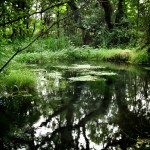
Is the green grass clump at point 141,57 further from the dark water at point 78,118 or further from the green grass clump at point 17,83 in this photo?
the green grass clump at point 17,83

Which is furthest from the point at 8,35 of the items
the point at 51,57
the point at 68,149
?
the point at 51,57

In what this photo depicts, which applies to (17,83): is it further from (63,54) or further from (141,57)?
(63,54)

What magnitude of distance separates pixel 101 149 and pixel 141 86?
434 centimetres

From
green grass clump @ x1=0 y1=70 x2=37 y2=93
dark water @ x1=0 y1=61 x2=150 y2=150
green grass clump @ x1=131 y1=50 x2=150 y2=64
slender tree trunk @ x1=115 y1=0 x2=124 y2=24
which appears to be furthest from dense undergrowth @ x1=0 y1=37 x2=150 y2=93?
slender tree trunk @ x1=115 y1=0 x2=124 y2=24

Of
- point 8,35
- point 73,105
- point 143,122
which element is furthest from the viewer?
point 73,105

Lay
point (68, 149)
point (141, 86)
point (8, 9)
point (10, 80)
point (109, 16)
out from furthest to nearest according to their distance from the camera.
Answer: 1. point (109, 16)
2. point (141, 86)
3. point (10, 80)
4. point (8, 9)
5. point (68, 149)

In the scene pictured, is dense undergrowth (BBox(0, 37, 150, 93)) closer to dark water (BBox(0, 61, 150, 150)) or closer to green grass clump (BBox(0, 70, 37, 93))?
green grass clump (BBox(0, 70, 37, 93))

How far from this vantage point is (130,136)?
12.3 ft

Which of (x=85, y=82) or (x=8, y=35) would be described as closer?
(x=8, y=35)

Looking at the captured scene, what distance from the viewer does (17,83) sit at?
6637 mm

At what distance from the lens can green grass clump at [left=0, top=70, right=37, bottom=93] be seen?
6.55 meters

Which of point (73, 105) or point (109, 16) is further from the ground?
point (109, 16)

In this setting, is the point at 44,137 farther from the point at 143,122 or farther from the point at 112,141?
the point at 143,122

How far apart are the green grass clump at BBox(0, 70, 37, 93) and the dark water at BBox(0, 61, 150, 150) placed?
28 centimetres
